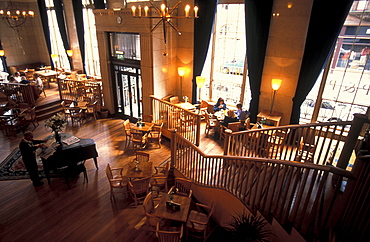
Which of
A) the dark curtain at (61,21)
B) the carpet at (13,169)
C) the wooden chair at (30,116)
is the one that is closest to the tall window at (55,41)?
the dark curtain at (61,21)

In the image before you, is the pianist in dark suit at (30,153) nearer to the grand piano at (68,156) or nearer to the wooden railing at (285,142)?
the grand piano at (68,156)

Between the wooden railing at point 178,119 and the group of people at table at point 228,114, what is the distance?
0.86 meters

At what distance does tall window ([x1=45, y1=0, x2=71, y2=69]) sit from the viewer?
43.8 feet

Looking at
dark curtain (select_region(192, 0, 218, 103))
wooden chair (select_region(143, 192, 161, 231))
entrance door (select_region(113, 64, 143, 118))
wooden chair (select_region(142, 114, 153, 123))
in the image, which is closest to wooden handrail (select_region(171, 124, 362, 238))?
wooden chair (select_region(143, 192, 161, 231))

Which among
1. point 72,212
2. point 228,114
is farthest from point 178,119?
point 72,212

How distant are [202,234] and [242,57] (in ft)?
18.6

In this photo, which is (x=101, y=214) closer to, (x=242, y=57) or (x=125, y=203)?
(x=125, y=203)

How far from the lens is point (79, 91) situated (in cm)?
1074

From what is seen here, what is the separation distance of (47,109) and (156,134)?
5.39 m

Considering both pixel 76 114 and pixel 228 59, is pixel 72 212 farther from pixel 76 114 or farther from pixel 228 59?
pixel 228 59

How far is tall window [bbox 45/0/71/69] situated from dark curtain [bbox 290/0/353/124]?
12919 millimetres

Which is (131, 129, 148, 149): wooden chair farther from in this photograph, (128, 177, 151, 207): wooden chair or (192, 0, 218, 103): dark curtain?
(192, 0, 218, 103): dark curtain

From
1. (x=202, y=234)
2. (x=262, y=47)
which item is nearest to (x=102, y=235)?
(x=202, y=234)

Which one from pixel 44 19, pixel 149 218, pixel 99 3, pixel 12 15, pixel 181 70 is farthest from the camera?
pixel 44 19
